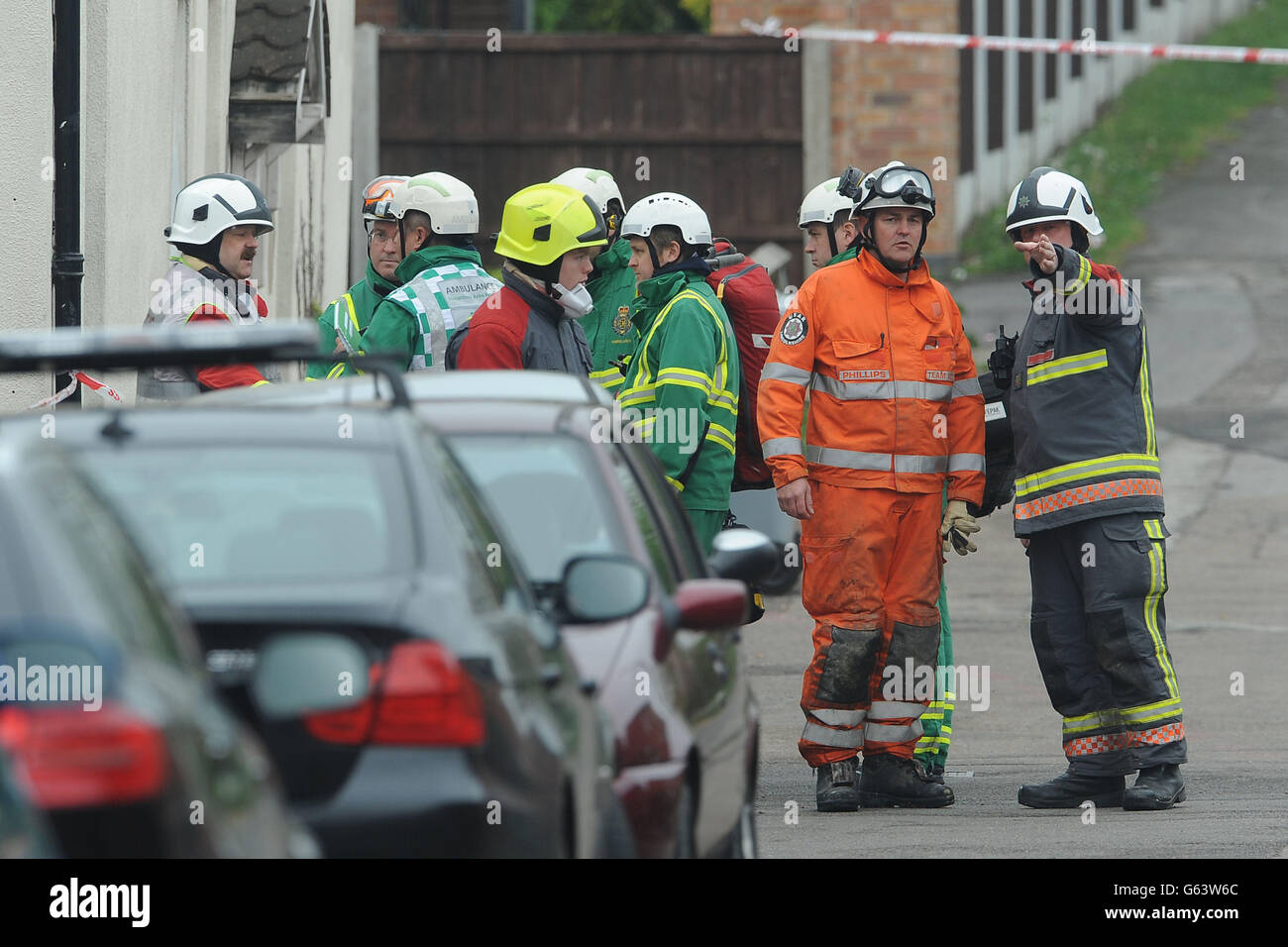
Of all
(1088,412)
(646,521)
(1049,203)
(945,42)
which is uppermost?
(945,42)

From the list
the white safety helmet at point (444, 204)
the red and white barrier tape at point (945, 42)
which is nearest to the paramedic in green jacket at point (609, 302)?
the white safety helmet at point (444, 204)

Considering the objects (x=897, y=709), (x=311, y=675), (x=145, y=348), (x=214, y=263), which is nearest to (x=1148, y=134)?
(x=897, y=709)

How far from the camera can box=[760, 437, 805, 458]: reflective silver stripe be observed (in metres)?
8.41

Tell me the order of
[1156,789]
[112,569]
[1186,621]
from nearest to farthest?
[112,569] < [1156,789] < [1186,621]

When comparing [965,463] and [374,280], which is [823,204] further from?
[374,280]

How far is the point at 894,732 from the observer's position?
28.1 feet

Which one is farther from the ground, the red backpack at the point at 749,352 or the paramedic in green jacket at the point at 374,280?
the paramedic in green jacket at the point at 374,280

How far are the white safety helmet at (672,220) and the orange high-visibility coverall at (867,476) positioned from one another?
29.0 inches

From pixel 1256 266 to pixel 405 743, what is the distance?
21.4m

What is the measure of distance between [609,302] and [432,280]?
94 cm

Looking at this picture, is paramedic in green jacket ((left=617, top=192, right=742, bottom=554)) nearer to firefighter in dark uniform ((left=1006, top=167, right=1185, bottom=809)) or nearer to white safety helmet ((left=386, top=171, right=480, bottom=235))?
white safety helmet ((left=386, top=171, right=480, bottom=235))

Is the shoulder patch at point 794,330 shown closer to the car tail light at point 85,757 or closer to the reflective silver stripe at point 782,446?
the reflective silver stripe at point 782,446

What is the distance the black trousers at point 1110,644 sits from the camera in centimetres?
840
